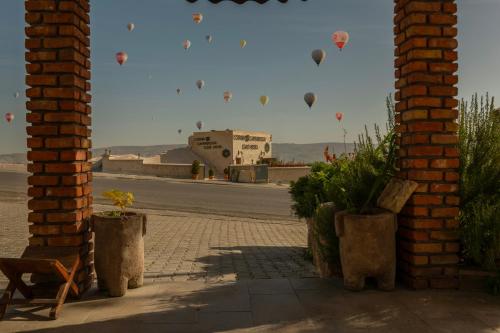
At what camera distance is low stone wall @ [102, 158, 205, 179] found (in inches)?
1416

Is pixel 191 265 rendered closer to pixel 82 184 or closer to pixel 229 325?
pixel 82 184

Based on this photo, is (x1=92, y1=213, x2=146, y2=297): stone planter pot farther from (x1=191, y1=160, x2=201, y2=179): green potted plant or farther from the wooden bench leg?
(x1=191, y1=160, x2=201, y2=179): green potted plant

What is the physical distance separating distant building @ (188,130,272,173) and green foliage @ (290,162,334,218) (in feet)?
117

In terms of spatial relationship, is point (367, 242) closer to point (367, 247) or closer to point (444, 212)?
point (367, 247)

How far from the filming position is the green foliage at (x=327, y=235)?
500 centimetres

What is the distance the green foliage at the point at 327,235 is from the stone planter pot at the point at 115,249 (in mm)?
1994

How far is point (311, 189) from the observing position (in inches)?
333

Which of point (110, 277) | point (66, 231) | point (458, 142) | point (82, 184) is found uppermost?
point (458, 142)

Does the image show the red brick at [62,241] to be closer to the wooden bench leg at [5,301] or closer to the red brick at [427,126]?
the wooden bench leg at [5,301]

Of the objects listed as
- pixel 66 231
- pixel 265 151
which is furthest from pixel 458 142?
pixel 265 151

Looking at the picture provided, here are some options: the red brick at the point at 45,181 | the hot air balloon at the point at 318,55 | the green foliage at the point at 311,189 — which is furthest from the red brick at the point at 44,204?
the hot air balloon at the point at 318,55

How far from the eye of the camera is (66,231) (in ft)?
Result: 14.5

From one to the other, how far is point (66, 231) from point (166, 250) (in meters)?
4.27

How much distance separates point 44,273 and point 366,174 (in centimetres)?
347
